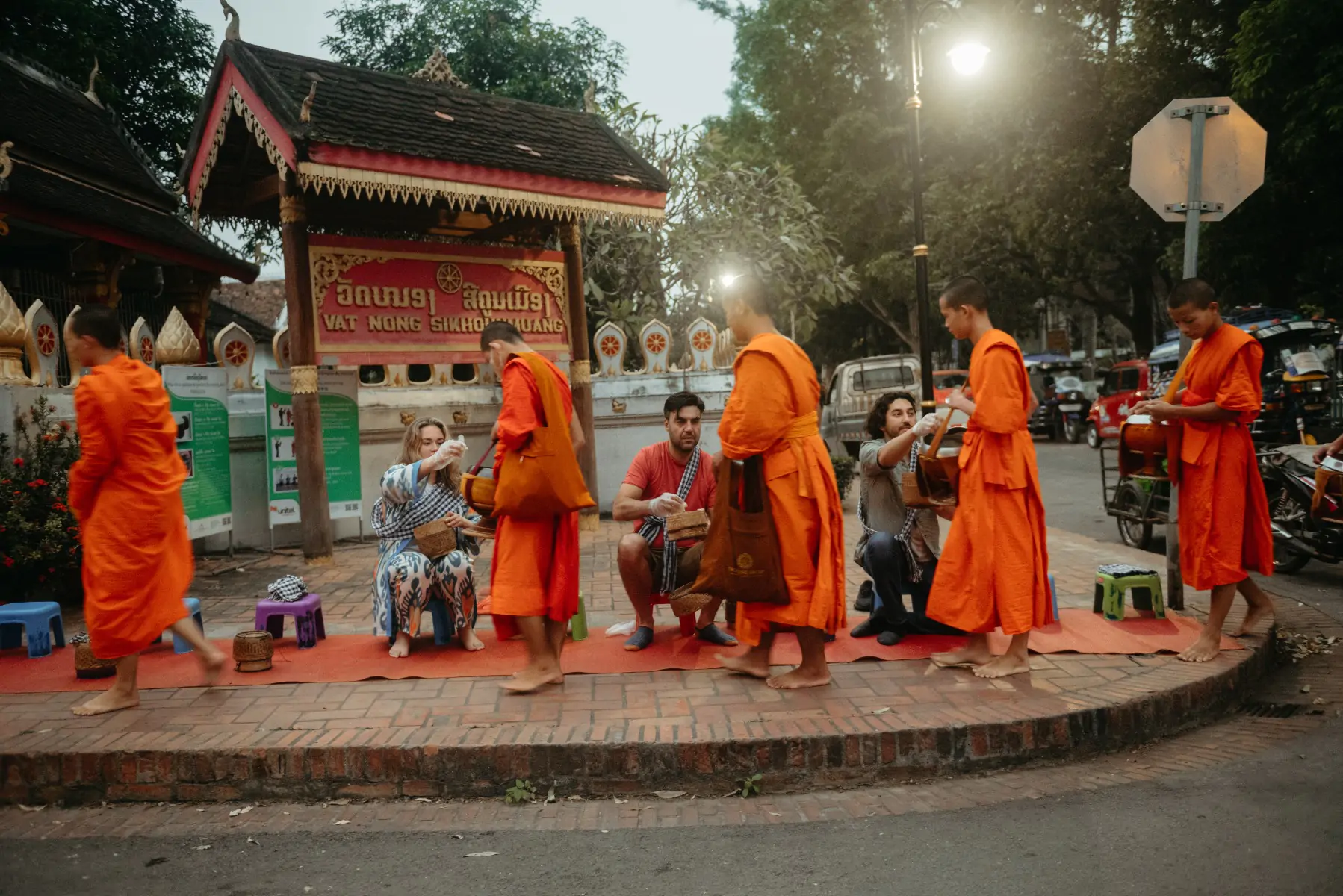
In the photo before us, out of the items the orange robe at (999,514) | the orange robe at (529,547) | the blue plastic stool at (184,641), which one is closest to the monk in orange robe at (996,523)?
the orange robe at (999,514)

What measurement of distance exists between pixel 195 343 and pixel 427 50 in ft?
55.8

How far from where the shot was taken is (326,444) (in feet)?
29.1

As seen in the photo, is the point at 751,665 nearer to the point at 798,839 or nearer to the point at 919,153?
the point at 798,839

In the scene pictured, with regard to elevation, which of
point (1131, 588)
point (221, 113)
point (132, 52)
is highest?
point (132, 52)

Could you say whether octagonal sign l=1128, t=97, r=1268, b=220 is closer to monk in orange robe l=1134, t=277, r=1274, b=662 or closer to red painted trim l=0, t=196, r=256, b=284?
monk in orange robe l=1134, t=277, r=1274, b=662

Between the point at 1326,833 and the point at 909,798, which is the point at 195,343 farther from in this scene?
the point at 1326,833

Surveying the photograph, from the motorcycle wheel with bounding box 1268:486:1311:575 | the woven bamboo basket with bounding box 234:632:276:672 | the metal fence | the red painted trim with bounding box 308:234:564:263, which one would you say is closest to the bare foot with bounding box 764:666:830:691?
the woven bamboo basket with bounding box 234:632:276:672

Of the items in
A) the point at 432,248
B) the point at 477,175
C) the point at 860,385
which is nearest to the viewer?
the point at 477,175

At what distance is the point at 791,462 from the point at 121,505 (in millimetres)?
2880

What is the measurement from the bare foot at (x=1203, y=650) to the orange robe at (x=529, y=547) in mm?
2841

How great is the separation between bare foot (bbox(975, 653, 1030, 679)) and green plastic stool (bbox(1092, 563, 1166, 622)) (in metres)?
1.16

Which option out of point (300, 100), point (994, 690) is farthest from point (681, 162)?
point (994, 690)

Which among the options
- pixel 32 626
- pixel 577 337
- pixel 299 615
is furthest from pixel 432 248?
pixel 32 626

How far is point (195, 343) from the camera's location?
7953 mm
